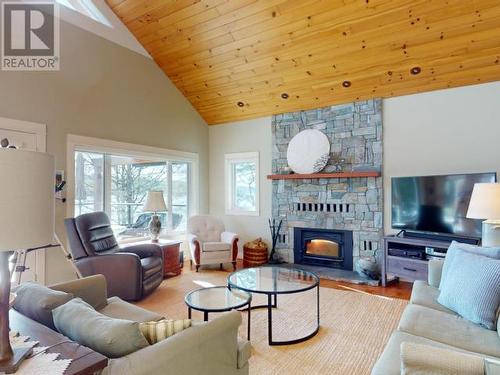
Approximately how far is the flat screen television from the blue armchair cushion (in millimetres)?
1843

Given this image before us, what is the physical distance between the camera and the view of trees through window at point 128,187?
4.57 meters

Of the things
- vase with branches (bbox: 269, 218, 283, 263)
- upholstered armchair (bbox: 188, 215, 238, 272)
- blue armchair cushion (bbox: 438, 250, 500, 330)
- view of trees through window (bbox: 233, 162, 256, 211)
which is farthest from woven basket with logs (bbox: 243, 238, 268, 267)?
blue armchair cushion (bbox: 438, 250, 500, 330)

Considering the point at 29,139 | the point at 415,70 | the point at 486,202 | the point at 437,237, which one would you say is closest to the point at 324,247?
the point at 437,237

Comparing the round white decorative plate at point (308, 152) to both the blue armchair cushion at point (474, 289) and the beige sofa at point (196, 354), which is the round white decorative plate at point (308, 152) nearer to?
the blue armchair cushion at point (474, 289)

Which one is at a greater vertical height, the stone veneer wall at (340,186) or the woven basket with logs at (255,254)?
the stone veneer wall at (340,186)

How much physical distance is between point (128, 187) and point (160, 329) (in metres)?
4.06

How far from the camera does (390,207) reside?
472cm

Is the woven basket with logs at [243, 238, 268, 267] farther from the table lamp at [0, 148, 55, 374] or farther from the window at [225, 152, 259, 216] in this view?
the table lamp at [0, 148, 55, 374]

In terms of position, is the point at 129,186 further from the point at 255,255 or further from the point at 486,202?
the point at 486,202

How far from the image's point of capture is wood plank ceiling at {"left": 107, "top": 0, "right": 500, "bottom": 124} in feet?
11.6

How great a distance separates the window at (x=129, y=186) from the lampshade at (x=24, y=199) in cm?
353

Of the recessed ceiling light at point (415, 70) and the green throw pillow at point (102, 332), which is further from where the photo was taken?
the recessed ceiling light at point (415, 70)

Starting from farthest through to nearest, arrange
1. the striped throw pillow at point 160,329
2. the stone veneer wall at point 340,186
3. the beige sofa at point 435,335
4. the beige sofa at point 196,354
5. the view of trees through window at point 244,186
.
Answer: the view of trees through window at point 244,186 → the stone veneer wall at point 340,186 → the beige sofa at point 435,335 → the striped throw pillow at point 160,329 → the beige sofa at point 196,354

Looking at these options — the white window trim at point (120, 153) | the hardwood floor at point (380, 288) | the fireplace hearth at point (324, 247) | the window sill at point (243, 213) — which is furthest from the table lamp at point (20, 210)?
the window sill at point (243, 213)
